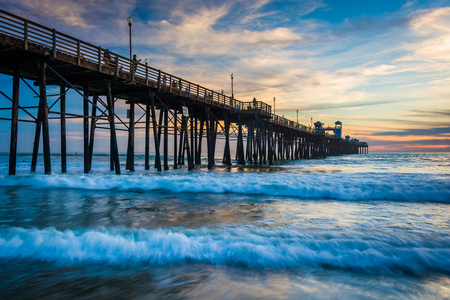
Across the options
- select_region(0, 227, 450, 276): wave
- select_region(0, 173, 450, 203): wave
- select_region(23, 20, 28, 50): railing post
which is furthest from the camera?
select_region(23, 20, 28, 50): railing post

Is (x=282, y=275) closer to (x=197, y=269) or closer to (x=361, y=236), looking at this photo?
(x=197, y=269)

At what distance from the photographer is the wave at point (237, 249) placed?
3928 mm

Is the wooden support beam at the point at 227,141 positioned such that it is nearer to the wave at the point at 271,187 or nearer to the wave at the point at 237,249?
the wave at the point at 271,187

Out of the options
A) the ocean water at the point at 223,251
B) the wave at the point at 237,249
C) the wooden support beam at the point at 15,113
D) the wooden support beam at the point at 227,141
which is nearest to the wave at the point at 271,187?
the wooden support beam at the point at 15,113

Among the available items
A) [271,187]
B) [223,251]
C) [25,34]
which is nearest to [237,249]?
[223,251]

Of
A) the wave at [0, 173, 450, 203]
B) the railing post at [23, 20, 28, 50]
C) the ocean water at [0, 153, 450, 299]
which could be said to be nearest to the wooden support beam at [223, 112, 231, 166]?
the wave at [0, 173, 450, 203]

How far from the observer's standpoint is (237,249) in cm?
423

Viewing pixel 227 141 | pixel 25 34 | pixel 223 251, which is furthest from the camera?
pixel 227 141

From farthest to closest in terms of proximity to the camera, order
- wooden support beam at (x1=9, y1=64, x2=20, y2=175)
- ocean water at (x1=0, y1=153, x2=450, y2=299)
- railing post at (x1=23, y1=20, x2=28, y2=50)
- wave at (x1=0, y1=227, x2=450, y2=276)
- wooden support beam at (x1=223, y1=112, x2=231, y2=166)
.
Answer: wooden support beam at (x1=223, y1=112, x2=231, y2=166) < wooden support beam at (x1=9, y1=64, x2=20, y2=175) < railing post at (x1=23, y1=20, x2=28, y2=50) < wave at (x1=0, y1=227, x2=450, y2=276) < ocean water at (x1=0, y1=153, x2=450, y2=299)

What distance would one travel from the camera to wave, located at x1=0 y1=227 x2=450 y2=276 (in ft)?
12.9

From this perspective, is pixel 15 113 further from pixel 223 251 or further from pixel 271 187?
pixel 223 251

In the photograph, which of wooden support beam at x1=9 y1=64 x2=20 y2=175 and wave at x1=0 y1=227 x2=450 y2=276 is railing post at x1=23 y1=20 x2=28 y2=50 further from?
wave at x1=0 y1=227 x2=450 y2=276

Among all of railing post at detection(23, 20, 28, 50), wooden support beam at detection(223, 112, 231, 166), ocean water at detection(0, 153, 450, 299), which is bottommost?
ocean water at detection(0, 153, 450, 299)

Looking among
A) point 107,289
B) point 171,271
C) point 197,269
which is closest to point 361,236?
point 197,269
